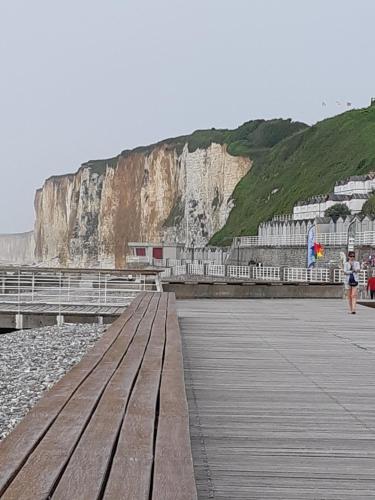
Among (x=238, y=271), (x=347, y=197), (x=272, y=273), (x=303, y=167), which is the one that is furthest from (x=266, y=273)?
(x=303, y=167)

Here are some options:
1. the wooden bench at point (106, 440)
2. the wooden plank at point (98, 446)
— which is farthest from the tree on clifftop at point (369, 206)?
the wooden plank at point (98, 446)

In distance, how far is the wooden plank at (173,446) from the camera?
8.70ft

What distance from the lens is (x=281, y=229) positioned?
213ft

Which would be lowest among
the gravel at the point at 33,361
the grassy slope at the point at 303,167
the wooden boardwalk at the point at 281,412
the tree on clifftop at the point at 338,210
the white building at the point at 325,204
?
the gravel at the point at 33,361

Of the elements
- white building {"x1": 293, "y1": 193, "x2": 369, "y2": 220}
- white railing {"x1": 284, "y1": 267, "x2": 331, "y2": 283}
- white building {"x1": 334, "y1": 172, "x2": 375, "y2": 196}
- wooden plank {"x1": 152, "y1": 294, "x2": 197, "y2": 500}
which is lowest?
wooden plank {"x1": 152, "y1": 294, "x2": 197, "y2": 500}

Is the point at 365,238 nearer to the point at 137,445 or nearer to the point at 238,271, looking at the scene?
the point at 238,271

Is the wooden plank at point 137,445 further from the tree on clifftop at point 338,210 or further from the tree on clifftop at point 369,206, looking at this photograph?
the tree on clifftop at point 338,210

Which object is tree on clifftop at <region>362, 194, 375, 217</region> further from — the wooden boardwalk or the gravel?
the wooden boardwalk

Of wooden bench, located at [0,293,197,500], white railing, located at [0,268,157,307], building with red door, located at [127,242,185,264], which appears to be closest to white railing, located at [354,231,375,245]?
white railing, located at [0,268,157,307]

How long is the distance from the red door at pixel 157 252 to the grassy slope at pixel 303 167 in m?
8.19

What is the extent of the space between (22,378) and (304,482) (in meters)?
6.02

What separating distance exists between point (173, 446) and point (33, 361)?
7.80 metres

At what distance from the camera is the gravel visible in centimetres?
749

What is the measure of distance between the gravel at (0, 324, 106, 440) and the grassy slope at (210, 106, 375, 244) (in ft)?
236
